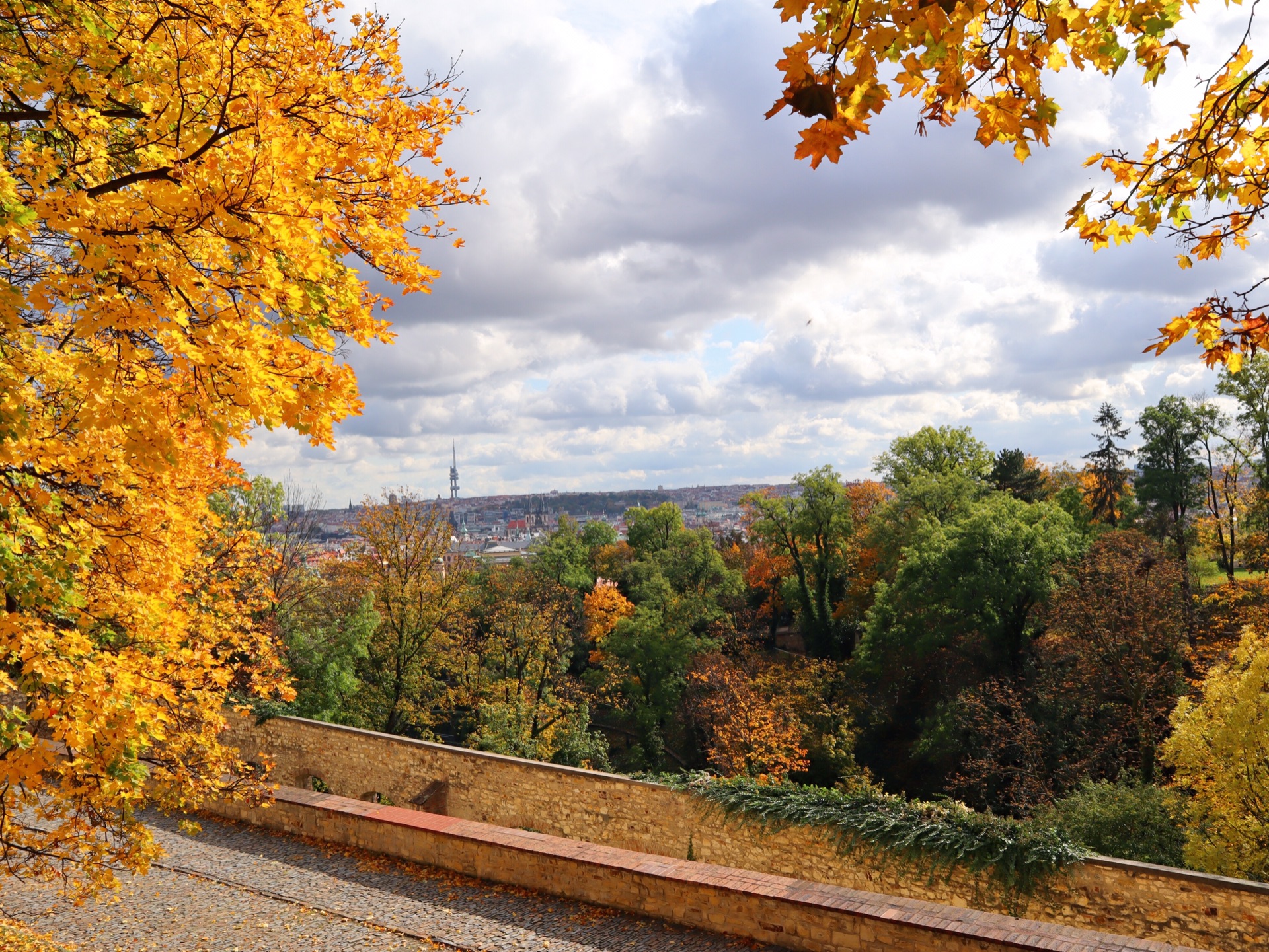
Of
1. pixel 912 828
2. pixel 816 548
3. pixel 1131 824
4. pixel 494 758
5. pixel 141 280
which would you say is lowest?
pixel 1131 824

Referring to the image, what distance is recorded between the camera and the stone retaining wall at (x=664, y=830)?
23.2 feet

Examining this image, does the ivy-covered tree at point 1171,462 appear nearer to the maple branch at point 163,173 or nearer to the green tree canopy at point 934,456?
the green tree canopy at point 934,456

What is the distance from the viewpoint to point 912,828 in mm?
8547

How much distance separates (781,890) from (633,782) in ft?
11.9

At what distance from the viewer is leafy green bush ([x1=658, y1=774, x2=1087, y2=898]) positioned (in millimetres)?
7773

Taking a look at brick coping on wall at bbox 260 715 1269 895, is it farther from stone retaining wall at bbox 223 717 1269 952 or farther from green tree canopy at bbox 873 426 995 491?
green tree canopy at bbox 873 426 995 491

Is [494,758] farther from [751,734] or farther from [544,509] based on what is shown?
[544,509]

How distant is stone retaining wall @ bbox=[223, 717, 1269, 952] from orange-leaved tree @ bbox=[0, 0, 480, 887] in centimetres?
607

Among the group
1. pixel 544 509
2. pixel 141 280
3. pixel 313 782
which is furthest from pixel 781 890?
pixel 544 509

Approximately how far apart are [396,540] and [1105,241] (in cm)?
2002

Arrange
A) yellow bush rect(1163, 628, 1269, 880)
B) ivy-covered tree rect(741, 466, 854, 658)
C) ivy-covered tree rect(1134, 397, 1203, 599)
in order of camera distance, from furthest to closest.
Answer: ivy-covered tree rect(741, 466, 854, 658) < ivy-covered tree rect(1134, 397, 1203, 599) < yellow bush rect(1163, 628, 1269, 880)

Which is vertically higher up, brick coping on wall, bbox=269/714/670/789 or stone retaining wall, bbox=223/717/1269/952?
brick coping on wall, bbox=269/714/670/789

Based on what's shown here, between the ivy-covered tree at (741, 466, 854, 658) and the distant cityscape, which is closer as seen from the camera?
the ivy-covered tree at (741, 466, 854, 658)

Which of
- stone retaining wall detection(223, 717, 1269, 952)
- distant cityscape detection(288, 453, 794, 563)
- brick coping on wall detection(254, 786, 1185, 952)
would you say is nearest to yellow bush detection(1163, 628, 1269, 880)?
stone retaining wall detection(223, 717, 1269, 952)
